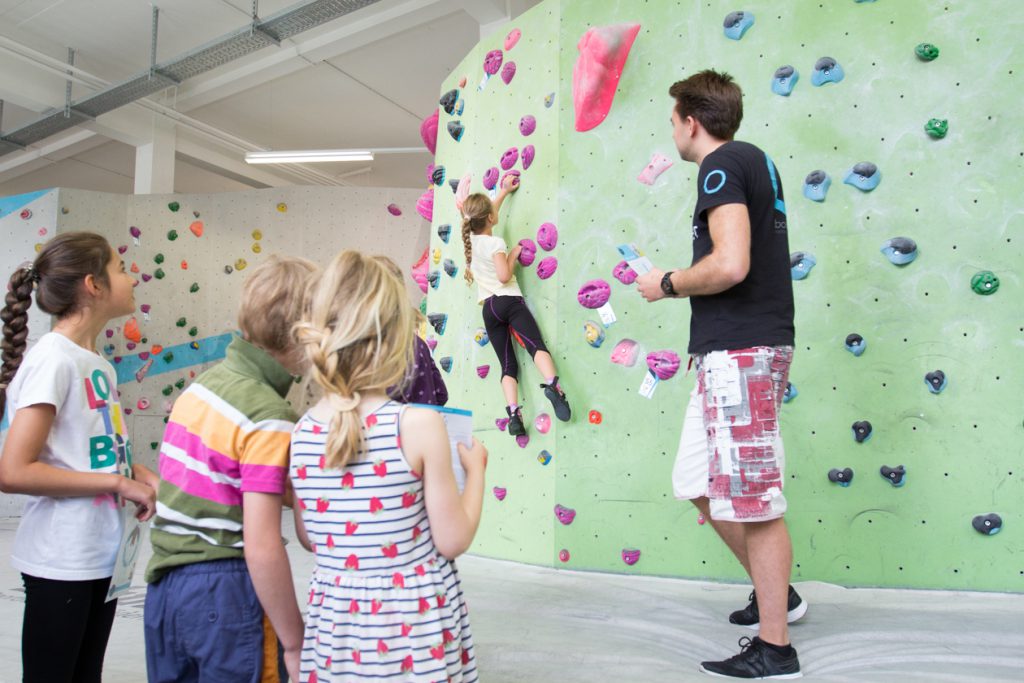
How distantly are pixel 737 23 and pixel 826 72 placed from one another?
418 mm

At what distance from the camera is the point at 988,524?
99.2 inches

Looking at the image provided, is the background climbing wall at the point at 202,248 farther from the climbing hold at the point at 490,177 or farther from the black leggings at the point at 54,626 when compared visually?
the black leggings at the point at 54,626

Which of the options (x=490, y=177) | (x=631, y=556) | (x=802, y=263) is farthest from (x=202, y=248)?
(x=802, y=263)

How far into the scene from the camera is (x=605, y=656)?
2.00 meters

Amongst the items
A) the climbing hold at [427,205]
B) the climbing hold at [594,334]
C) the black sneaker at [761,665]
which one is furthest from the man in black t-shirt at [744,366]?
the climbing hold at [427,205]

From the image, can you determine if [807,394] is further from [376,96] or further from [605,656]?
[376,96]

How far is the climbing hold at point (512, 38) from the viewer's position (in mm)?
3713

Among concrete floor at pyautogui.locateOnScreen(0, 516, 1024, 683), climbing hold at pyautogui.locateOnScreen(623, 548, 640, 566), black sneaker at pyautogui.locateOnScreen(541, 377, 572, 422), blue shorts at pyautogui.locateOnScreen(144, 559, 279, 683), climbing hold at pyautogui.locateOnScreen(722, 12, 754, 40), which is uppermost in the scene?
climbing hold at pyautogui.locateOnScreen(722, 12, 754, 40)

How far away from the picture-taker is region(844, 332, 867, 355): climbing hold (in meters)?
2.72

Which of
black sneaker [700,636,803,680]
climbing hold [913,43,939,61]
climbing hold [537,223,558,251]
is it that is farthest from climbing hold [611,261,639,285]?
black sneaker [700,636,803,680]

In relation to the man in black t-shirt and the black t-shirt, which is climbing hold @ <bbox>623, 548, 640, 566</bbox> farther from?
the black t-shirt

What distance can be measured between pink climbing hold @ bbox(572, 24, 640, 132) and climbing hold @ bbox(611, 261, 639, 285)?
65 cm

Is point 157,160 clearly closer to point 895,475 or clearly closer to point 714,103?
point 714,103

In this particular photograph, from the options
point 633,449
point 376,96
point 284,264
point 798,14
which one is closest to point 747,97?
point 798,14
